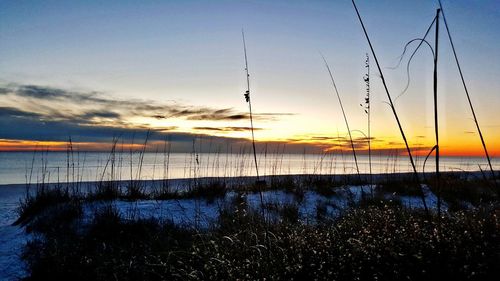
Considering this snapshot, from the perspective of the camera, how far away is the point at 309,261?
9.99ft

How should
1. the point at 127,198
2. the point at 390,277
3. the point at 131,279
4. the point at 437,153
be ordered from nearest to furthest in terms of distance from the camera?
the point at 437,153 < the point at 390,277 < the point at 131,279 < the point at 127,198

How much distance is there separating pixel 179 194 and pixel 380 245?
20.3 feet

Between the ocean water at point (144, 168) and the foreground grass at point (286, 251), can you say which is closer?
the foreground grass at point (286, 251)

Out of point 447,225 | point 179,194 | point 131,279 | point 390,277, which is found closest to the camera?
point 390,277

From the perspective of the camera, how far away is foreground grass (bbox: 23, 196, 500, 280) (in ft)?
8.11

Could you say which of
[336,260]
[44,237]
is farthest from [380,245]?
[44,237]

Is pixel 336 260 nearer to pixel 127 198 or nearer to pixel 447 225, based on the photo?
pixel 447 225

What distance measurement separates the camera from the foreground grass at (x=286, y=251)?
247 centimetres

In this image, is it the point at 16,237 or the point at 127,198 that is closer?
the point at 16,237

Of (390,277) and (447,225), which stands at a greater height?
(447,225)

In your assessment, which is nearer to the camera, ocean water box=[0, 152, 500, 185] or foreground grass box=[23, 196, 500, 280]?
foreground grass box=[23, 196, 500, 280]

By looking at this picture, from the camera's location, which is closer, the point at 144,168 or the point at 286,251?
the point at 286,251

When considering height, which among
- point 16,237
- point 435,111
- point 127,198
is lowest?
point 16,237

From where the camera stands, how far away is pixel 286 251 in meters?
3.50
